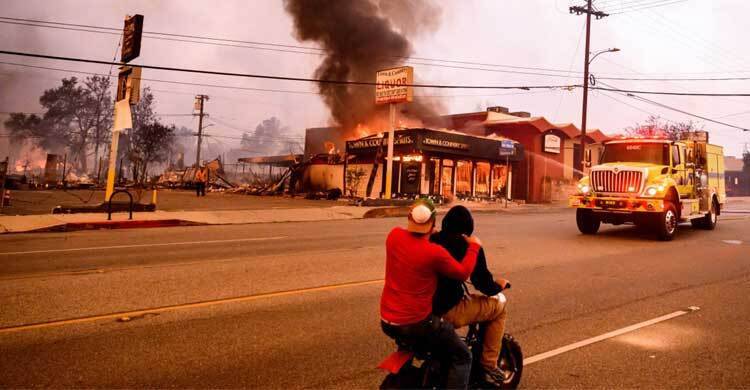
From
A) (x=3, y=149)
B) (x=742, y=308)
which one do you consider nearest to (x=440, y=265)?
(x=742, y=308)

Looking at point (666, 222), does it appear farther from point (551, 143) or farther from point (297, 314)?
point (551, 143)

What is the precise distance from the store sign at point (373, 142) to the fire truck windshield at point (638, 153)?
50.8 feet

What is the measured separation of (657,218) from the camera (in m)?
12.7

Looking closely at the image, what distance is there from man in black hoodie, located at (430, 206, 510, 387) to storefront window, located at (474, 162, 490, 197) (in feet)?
103

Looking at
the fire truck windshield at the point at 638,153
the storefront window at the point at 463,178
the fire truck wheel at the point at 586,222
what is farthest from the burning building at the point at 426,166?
the fire truck wheel at the point at 586,222

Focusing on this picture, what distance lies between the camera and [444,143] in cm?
3011

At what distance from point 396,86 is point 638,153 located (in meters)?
15.4

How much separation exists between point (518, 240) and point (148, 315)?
944cm

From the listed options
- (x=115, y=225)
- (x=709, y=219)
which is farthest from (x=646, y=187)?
(x=115, y=225)

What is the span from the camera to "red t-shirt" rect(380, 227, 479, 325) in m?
3.07

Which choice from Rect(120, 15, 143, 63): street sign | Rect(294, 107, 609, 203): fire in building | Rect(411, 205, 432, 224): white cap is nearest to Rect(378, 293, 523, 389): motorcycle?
Rect(411, 205, 432, 224): white cap

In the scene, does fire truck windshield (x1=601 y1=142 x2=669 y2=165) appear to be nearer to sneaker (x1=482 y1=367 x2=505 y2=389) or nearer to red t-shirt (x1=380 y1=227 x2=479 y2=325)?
sneaker (x1=482 y1=367 x2=505 y2=389)

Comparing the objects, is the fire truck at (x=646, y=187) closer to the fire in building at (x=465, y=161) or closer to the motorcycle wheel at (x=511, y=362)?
the motorcycle wheel at (x=511, y=362)

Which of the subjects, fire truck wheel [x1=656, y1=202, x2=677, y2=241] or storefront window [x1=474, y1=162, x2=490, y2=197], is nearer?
fire truck wheel [x1=656, y1=202, x2=677, y2=241]
